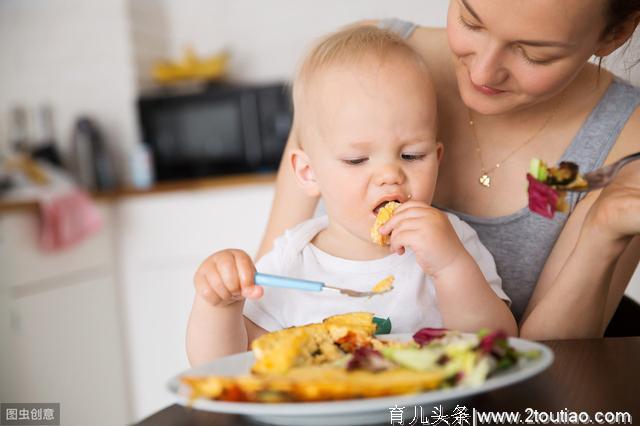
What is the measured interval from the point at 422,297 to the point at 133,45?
8.75 feet

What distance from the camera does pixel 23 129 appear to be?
345 centimetres

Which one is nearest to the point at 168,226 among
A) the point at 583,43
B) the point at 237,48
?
the point at 237,48

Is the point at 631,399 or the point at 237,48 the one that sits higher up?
the point at 237,48

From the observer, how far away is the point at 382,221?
0.98m

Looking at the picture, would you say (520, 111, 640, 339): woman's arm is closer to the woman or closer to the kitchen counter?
the woman

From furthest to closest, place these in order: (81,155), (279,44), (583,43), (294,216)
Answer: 1. (279,44)
2. (81,155)
3. (294,216)
4. (583,43)

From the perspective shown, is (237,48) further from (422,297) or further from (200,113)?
(422,297)

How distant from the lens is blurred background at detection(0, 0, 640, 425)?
2.75m

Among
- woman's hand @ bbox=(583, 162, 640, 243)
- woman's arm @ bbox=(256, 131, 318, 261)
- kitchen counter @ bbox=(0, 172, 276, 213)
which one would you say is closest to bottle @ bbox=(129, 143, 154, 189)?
kitchen counter @ bbox=(0, 172, 276, 213)

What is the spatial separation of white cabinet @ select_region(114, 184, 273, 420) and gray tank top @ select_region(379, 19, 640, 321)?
1768 mm

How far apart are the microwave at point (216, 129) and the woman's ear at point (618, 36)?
2.08 m

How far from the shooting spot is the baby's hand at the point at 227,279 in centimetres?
83

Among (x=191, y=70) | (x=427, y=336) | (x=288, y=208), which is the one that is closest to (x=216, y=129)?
(x=191, y=70)

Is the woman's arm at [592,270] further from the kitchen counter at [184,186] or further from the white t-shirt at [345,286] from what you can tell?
the kitchen counter at [184,186]
